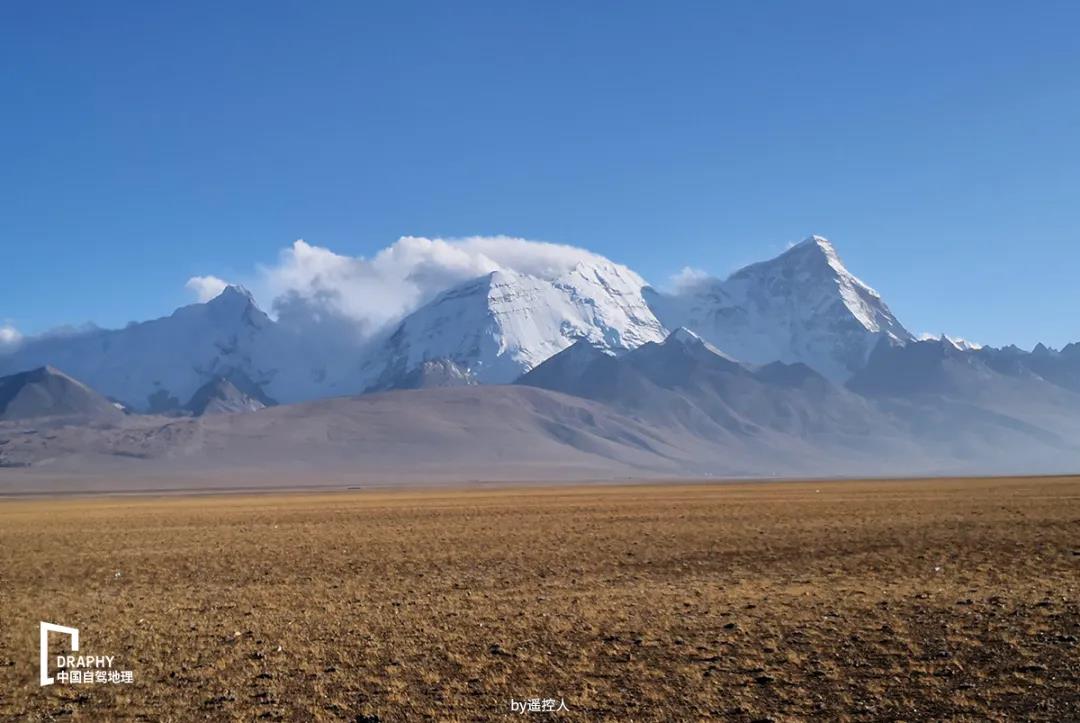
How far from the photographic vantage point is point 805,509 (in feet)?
161

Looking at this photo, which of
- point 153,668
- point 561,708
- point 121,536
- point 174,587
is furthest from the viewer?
point 121,536

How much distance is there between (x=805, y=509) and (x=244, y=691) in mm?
39246

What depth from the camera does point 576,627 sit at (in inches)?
717

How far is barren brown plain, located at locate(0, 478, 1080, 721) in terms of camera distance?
46.0ft

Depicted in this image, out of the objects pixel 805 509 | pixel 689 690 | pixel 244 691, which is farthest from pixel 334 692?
pixel 805 509

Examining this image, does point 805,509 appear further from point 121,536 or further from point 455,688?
point 455,688

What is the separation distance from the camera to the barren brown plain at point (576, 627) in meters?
14.0

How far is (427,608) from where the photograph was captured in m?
20.6

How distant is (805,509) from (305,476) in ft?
537

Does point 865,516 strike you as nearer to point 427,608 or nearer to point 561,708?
point 427,608

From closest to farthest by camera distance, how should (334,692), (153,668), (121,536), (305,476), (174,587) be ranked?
(334,692), (153,668), (174,587), (121,536), (305,476)

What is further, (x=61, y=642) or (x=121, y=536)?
(x=121, y=536)

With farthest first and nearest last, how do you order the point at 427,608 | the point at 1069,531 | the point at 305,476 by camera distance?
the point at 305,476 → the point at 1069,531 → the point at 427,608

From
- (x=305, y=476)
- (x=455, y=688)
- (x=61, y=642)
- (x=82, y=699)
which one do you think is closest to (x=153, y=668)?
(x=82, y=699)
